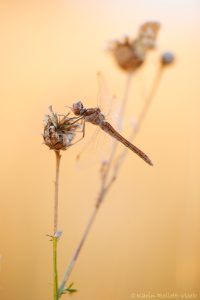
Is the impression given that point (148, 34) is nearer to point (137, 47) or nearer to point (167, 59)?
point (137, 47)

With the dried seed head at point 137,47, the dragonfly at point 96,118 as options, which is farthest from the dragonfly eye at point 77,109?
the dried seed head at point 137,47

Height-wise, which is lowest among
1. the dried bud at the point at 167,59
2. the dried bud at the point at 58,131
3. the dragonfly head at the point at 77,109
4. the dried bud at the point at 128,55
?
the dried bud at the point at 58,131

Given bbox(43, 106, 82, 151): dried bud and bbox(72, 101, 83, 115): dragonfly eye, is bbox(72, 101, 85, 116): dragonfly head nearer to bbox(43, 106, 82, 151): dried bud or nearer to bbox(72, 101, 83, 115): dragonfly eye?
bbox(72, 101, 83, 115): dragonfly eye

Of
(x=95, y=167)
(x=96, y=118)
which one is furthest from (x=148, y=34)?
(x=95, y=167)

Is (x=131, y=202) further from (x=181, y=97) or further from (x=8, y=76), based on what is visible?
(x=8, y=76)

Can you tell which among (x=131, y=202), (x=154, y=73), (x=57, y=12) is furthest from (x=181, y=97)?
(x=57, y=12)

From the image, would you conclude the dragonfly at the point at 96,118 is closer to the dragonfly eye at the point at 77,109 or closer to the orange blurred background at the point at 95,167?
the dragonfly eye at the point at 77,109
